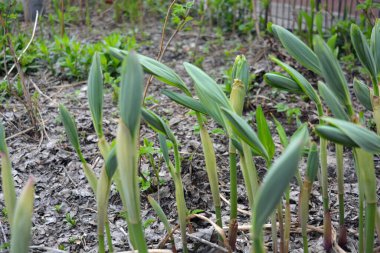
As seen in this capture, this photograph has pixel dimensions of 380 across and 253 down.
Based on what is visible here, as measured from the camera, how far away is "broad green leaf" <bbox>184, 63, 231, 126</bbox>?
54.2 inches

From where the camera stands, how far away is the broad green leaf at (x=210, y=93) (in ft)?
4.52

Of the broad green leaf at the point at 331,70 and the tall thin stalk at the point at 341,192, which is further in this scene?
the tall thin stalk at the point at 341,192

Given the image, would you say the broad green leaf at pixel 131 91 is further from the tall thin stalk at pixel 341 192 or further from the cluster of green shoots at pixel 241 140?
the tall thin stalk at pixel 341 192

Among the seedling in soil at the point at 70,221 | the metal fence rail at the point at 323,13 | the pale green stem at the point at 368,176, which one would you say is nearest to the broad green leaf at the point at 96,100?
the pale green stem at the point at 368,176

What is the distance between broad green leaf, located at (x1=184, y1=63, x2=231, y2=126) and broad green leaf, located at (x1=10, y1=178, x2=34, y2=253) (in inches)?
18.5

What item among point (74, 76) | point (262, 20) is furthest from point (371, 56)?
point (262, 20)

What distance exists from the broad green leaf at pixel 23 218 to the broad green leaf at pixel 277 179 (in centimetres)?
40

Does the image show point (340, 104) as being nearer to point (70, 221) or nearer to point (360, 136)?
point (360, 136)

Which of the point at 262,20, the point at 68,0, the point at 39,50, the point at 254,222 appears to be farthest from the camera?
the point at 68,0

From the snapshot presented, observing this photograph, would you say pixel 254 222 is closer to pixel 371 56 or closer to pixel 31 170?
pixel 371 56

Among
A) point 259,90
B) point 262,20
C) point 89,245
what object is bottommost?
point 89,245

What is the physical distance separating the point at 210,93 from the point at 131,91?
1.16 feet

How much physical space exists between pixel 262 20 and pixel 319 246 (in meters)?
3.09

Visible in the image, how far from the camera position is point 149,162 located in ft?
8.50
